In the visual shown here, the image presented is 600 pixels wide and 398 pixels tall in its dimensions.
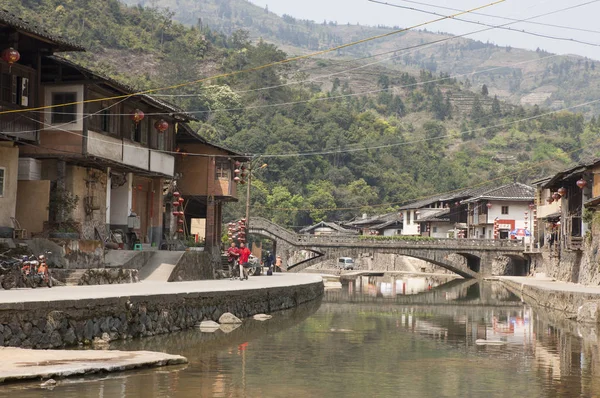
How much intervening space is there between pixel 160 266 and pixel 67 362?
1950 centimetres

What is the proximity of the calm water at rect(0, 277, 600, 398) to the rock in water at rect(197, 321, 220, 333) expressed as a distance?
2.56 ft

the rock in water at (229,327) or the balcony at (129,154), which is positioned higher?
the balcony at (129,154)

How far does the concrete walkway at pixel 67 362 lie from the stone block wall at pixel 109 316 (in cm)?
111

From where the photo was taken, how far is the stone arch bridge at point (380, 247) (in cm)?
8381

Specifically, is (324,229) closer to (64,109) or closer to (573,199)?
(573,199)

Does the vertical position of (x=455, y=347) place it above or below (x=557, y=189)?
below

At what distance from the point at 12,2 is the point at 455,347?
117m

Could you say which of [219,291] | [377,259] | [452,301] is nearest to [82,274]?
[219,291]

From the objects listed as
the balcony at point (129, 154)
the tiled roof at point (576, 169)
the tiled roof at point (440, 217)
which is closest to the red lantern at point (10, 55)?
the balcony at point (129, 154)

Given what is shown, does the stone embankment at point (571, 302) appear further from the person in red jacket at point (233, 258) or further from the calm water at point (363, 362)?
the person in red jacket at point (233, 258)

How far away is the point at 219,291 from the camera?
97.0 ft

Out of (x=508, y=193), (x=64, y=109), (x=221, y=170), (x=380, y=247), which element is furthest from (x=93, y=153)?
(x=508, y=193)

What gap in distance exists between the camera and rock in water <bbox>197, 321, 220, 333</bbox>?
27359 mm

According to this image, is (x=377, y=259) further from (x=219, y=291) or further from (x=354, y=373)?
(x=354, y=373)
